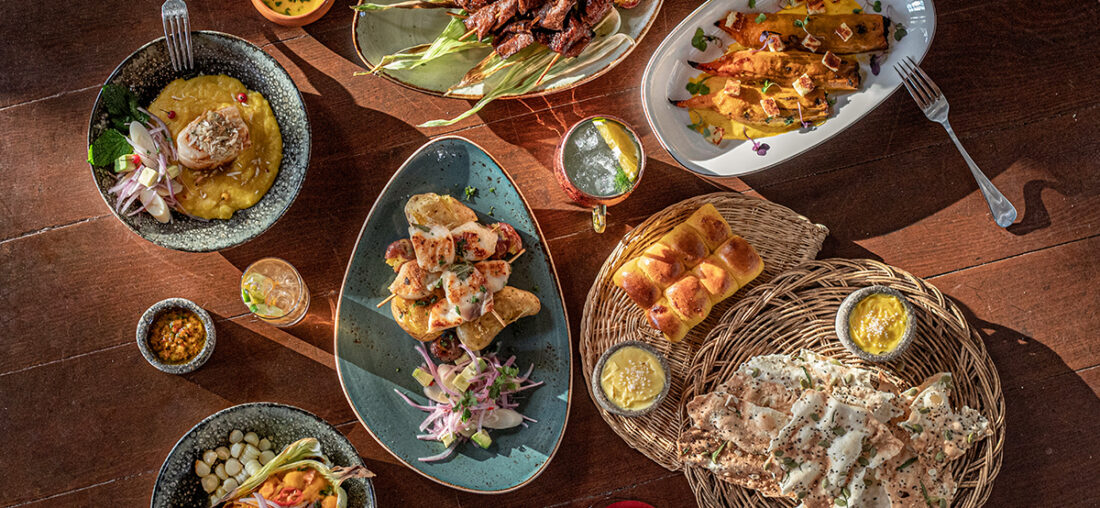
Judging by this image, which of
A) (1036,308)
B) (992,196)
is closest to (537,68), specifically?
(992,196)

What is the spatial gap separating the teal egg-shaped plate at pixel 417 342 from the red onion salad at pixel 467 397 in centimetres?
5

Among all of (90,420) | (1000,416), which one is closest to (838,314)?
(1000,416)

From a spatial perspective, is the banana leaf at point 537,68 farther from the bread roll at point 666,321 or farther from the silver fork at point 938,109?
the silver fork at point 938,109

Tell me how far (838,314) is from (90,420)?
12.0ft

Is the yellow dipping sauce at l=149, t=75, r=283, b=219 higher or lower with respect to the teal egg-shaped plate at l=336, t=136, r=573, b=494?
higher

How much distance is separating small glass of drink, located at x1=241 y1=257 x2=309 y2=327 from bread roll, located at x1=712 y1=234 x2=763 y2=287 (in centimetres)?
201

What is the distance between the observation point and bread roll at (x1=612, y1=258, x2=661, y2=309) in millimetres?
3170

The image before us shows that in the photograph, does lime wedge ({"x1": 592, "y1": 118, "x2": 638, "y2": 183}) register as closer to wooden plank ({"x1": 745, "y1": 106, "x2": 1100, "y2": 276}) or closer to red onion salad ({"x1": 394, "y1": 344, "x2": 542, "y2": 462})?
wooden plank ({"x1": 745, "y1": 106, "x2": 1100, "y2": 276})

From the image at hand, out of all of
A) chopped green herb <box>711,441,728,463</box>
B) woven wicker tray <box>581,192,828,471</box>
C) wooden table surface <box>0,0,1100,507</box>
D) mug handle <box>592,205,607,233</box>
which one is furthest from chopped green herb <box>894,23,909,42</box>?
chopped green herb <box>711,441,728,463</box>

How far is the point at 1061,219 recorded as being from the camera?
357 cm

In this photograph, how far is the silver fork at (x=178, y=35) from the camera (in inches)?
121

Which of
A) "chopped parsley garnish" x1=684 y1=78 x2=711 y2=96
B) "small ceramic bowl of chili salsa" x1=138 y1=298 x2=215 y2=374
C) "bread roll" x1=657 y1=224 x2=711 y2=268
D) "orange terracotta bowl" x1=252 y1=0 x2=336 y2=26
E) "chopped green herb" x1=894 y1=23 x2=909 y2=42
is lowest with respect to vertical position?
"small ceramic bowl of chili salsa" x1=138 y1=298 x2=215 y2=374

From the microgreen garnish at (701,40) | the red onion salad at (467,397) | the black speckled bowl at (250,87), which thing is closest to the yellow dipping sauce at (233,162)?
the black speckled bowl at (250,87)

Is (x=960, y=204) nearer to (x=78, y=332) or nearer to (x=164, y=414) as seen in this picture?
(x=164, y=414)
